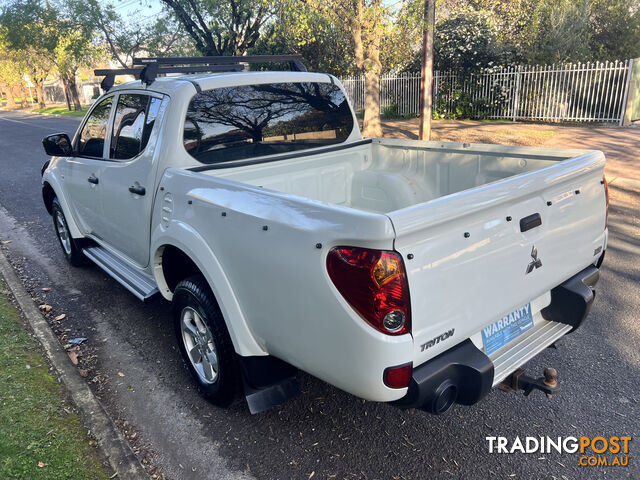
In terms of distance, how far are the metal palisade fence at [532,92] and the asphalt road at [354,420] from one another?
1204 centimetres

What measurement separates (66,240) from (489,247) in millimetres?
5045

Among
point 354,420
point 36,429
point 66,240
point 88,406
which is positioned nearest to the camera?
point 36,429

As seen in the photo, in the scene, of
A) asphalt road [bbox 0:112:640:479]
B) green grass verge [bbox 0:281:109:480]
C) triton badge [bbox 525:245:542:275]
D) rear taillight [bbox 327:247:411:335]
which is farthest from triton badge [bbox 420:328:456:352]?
green grass verge [bbox 0:281:109:480]

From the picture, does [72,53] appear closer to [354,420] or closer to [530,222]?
[354,420]

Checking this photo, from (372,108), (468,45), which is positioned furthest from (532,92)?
(372,108)

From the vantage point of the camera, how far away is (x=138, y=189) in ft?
11.8

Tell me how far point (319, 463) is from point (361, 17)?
34.0ft

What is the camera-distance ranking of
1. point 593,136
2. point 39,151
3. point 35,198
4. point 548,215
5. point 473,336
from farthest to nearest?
point 39,151 → point 593,136 → point 35,198 → point 548,215 → point 473,336

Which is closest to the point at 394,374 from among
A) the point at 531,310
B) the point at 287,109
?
the point at 531,310

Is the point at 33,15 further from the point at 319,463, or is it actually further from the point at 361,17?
the point at 319,463

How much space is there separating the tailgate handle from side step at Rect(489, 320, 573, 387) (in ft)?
2.18

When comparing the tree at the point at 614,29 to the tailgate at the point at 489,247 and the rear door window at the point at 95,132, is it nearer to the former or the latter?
the tailgate at the point at 489,247

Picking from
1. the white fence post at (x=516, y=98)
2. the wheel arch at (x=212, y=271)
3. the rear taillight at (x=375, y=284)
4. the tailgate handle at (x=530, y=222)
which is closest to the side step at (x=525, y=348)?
the tailgate handle at (x=530, y=222)

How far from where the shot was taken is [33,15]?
28906 mm
